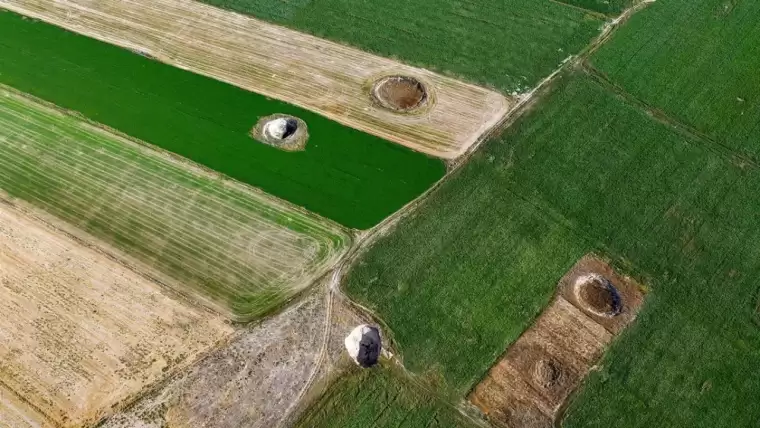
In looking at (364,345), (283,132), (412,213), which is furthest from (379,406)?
(283,132)

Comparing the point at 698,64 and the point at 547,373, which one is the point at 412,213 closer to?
the point at 547,373

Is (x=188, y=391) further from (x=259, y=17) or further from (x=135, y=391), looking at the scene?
(x=259, y=17)

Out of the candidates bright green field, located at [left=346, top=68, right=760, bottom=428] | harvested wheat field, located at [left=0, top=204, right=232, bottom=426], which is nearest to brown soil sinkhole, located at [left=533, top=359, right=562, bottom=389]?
bright green field, located at [left=346, top=68, right=760, bottom=428]

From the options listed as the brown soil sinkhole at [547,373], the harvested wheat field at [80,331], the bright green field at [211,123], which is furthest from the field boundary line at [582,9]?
the harvested wheat field at [80,331]

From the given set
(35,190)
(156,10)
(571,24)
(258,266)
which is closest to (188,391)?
(258,266)

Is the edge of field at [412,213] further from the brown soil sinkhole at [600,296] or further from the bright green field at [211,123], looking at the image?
the brown soil sinkhole at [600,296]
